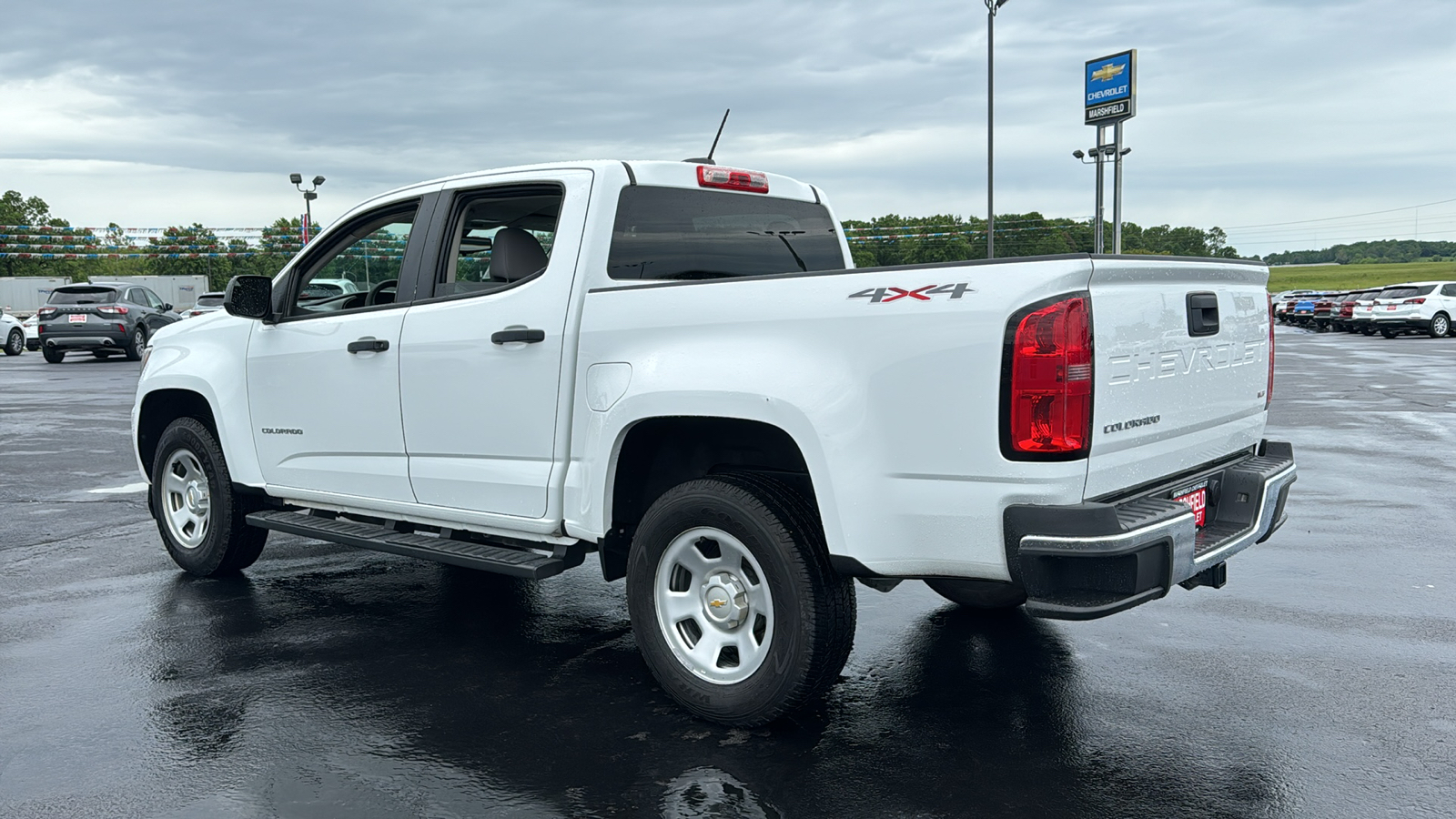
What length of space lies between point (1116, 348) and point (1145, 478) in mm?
518

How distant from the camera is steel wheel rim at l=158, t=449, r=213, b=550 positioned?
644 cm

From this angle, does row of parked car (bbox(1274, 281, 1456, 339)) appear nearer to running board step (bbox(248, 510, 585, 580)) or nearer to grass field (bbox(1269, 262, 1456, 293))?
running board step (bbox(248, 510, 585, 580))

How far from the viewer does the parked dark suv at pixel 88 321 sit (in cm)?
2681

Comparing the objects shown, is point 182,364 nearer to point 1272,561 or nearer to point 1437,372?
point 1272,561

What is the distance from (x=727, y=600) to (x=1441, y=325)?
4002 centimetres

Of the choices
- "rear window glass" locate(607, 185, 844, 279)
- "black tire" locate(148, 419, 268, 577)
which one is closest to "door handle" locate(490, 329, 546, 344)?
"rear window glass" locate(607, 185, 844, 279)

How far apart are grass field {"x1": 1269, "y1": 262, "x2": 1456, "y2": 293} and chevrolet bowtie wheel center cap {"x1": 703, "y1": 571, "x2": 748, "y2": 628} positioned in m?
101

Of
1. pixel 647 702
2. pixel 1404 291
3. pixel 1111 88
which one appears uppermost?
pixel 1111 88

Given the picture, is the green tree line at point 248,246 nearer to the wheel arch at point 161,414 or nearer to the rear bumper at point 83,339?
the rear bumper at point 83,339

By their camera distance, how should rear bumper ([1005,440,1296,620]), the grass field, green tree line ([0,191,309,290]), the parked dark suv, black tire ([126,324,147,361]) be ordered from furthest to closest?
the grass field < green tree line ([0,191,309,290]) < black tire ([126,324,147,361]) < the parked dark suv < rear bumper ([1005,440,1296,620])

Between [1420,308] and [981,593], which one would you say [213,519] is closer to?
[981,593]

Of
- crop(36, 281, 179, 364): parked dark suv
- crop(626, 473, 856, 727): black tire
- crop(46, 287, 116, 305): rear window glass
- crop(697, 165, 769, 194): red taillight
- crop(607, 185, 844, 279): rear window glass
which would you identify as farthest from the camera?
crop(46, 287, 116, 305): rear window glass

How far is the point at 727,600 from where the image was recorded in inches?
164

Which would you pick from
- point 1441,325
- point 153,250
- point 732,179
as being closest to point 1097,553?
point 732,179
